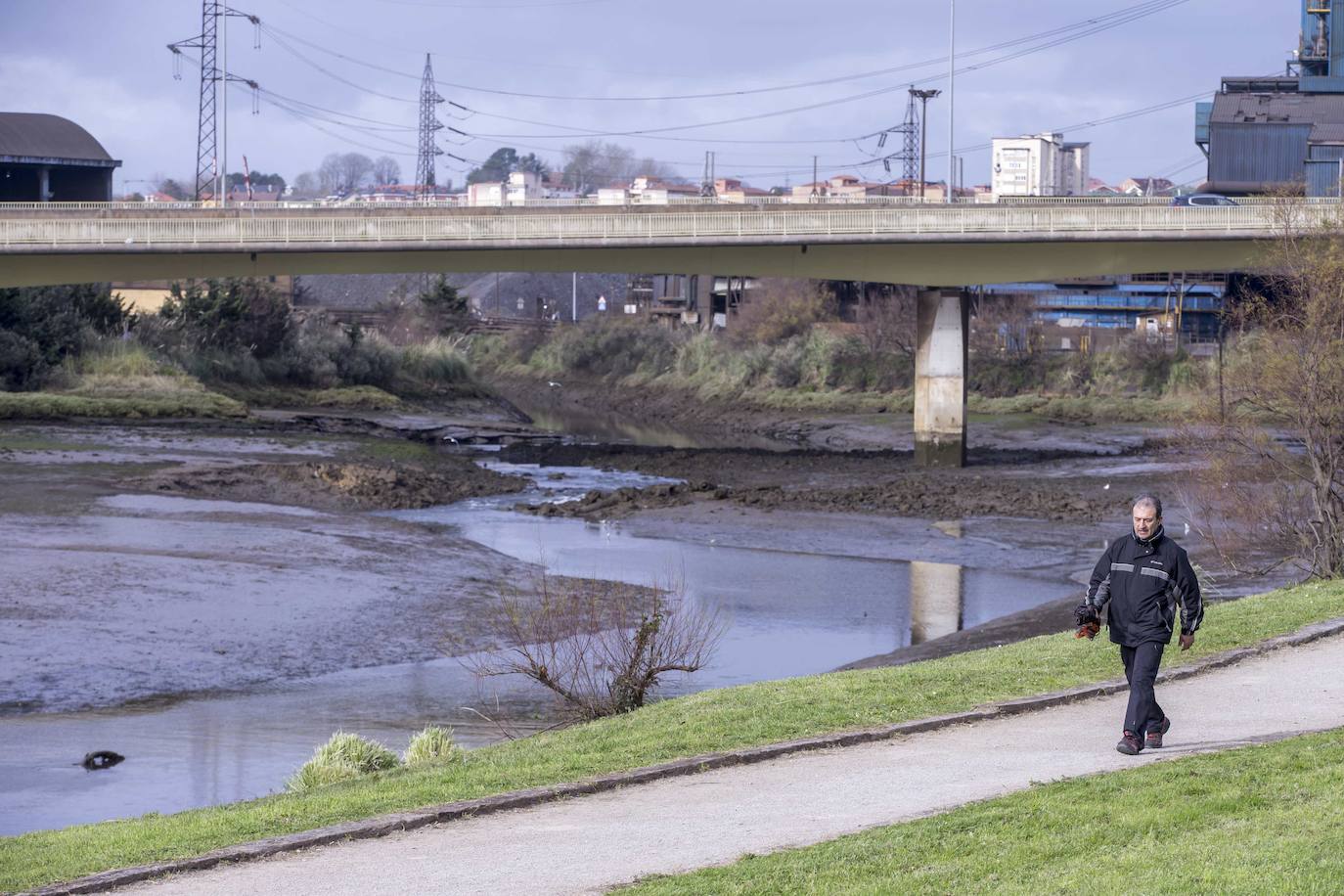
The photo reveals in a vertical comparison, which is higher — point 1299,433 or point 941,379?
point 941,379

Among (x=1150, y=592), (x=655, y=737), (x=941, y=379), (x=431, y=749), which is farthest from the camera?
(x=941, y=379)

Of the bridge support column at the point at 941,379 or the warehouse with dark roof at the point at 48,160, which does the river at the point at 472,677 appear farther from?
the warehouse with dark roof at the point at 48,160

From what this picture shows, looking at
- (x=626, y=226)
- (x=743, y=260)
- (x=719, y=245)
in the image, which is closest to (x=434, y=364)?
(x=743, y=260)

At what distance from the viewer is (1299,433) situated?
2602 cm

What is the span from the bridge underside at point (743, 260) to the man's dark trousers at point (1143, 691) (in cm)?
3928

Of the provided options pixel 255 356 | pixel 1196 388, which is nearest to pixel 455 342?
pixel 255 356

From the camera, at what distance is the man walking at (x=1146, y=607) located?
10.7 metres

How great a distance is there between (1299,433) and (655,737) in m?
17.4

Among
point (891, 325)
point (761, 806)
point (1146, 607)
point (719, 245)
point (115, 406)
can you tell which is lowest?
point (761, 806)

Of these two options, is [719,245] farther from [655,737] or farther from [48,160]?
[48,160]

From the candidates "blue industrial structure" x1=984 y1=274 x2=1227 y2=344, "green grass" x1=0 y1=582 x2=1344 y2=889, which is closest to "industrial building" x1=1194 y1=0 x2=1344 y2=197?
"blue industrial structure" x1=984 y1=274 x2=1227 y2=344

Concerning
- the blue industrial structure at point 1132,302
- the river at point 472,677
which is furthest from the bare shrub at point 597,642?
the blue industrial structure at point 1132,302

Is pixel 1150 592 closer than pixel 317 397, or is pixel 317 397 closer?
pixel 1150 592

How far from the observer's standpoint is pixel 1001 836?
8.62 metres
